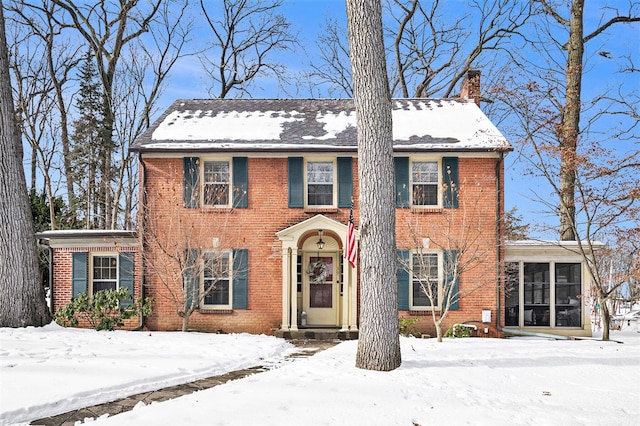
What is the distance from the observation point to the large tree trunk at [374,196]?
27.0 feet

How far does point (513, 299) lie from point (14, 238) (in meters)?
12.8

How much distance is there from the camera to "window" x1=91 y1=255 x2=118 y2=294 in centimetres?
1513

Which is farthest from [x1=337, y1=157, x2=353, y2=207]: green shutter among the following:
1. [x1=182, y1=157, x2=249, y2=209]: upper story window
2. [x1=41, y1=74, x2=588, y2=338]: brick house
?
[x1=182, y1=157, x2=249, y2=209]: upper story window

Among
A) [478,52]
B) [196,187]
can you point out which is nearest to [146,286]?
[196,187]

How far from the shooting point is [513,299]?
51.2 ft

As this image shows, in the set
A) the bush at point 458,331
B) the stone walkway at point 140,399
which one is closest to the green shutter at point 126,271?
the stone walkway at point 140,399

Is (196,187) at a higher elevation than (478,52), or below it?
below

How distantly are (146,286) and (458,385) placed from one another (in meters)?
9.89

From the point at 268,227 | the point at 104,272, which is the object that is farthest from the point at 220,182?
the point at 104,272

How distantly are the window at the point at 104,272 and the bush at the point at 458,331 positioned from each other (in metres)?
8.92

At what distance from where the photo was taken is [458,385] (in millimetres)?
7438

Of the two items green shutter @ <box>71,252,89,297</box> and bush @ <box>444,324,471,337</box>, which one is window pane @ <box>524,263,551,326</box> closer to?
bush @ <box>444,324,471,337</box>

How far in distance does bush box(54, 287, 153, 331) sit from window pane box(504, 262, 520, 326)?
31.5ft

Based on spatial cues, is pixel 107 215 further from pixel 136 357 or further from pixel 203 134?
Answer: pixel 136 357
